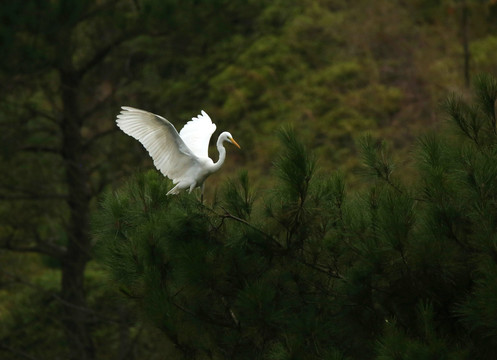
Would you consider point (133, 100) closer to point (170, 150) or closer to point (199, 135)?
point (199, 135)

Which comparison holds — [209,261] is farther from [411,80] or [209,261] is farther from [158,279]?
[411,80]

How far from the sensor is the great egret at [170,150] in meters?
4.20

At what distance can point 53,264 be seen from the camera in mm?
11398

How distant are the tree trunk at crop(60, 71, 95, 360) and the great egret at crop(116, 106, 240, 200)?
4.81 metres

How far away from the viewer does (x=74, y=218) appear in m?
9.43

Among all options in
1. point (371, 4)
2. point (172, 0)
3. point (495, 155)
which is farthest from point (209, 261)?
point (371, 4)

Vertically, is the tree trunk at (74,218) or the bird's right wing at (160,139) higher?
the bird's right wing at (160,139)

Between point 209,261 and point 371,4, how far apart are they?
10.7 meters

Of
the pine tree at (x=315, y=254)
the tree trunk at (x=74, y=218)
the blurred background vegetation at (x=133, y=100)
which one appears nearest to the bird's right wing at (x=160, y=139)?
the pine tree at (x=315, y=254)

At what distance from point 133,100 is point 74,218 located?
5.11 ft

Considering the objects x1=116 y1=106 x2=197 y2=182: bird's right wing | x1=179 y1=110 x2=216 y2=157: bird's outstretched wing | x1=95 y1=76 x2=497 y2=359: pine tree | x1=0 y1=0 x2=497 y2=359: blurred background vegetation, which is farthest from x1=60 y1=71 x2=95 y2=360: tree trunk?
x1=95 y1=76 x2=497 y2=359: pine tree

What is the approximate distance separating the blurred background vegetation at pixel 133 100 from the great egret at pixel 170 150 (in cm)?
315

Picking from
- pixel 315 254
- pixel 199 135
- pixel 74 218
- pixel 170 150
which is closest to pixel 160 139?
pixel 170 150

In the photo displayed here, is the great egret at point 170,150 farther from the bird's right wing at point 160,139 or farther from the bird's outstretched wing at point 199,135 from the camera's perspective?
the bird's outstretched wing at point 199,135
